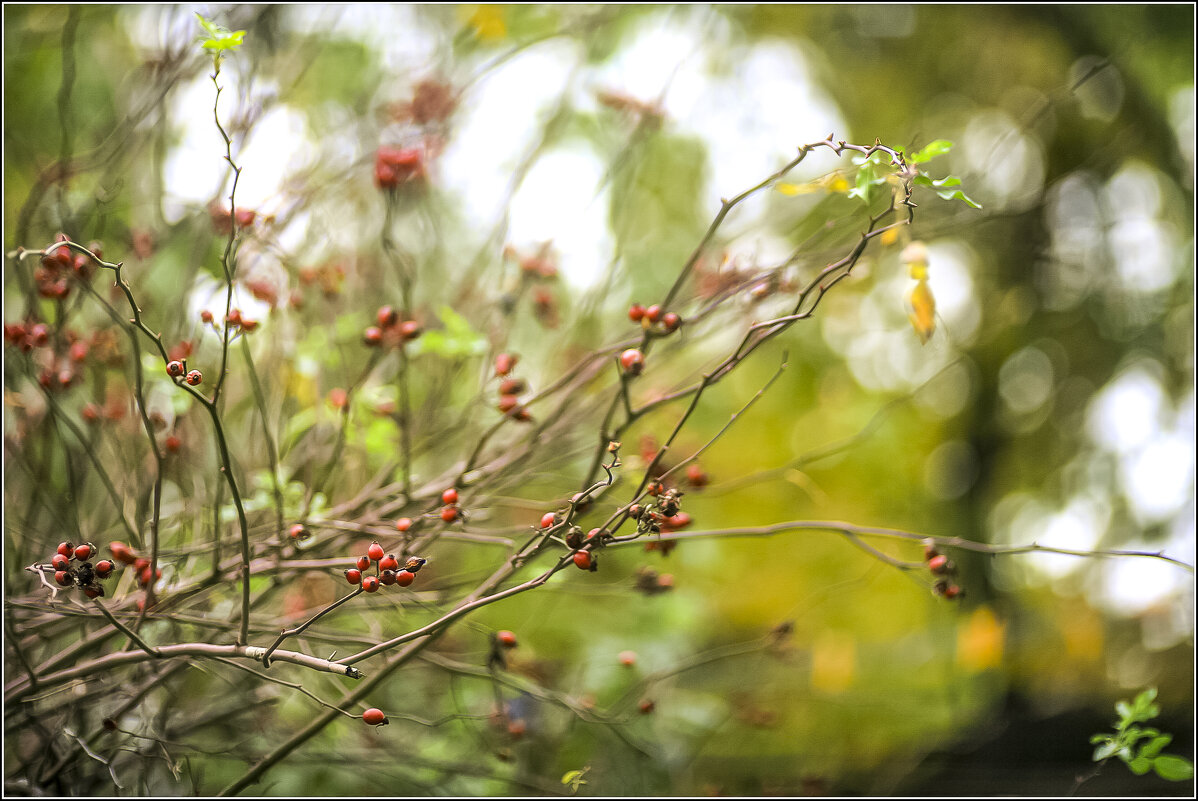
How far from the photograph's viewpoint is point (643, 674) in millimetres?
2424

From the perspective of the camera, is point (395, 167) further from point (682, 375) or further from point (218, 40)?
point (682, 375)

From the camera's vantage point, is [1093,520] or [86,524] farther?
[1093,520]

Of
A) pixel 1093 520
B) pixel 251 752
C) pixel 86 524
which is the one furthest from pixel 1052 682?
pixel 86 524

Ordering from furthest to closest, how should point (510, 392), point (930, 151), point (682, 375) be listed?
point (682, 375), point (510, 392), point (930, 151)

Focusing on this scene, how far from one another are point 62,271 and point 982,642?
11.8 feet

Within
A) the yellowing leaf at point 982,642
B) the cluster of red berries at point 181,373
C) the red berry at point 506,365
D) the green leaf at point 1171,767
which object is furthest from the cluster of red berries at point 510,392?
the yellowing leaf at point 982,642

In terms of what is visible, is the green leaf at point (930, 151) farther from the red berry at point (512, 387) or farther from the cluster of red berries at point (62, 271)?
the cluster of red berries at point (62, 271)

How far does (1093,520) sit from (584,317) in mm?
3562

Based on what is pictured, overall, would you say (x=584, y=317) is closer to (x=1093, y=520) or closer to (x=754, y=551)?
(x=754, y=551)

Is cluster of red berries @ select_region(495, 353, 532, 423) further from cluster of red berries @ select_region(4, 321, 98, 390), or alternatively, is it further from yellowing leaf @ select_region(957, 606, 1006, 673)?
yellowing leaf @ select_region(957, 606, 1006, 673)

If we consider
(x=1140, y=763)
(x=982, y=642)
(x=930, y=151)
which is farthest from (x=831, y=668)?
(x=930, y=151)

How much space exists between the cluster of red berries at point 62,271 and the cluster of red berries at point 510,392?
692 mm

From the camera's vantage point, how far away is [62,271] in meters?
1.31

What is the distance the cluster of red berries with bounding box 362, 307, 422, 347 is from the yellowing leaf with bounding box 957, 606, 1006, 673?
2.90 meters
